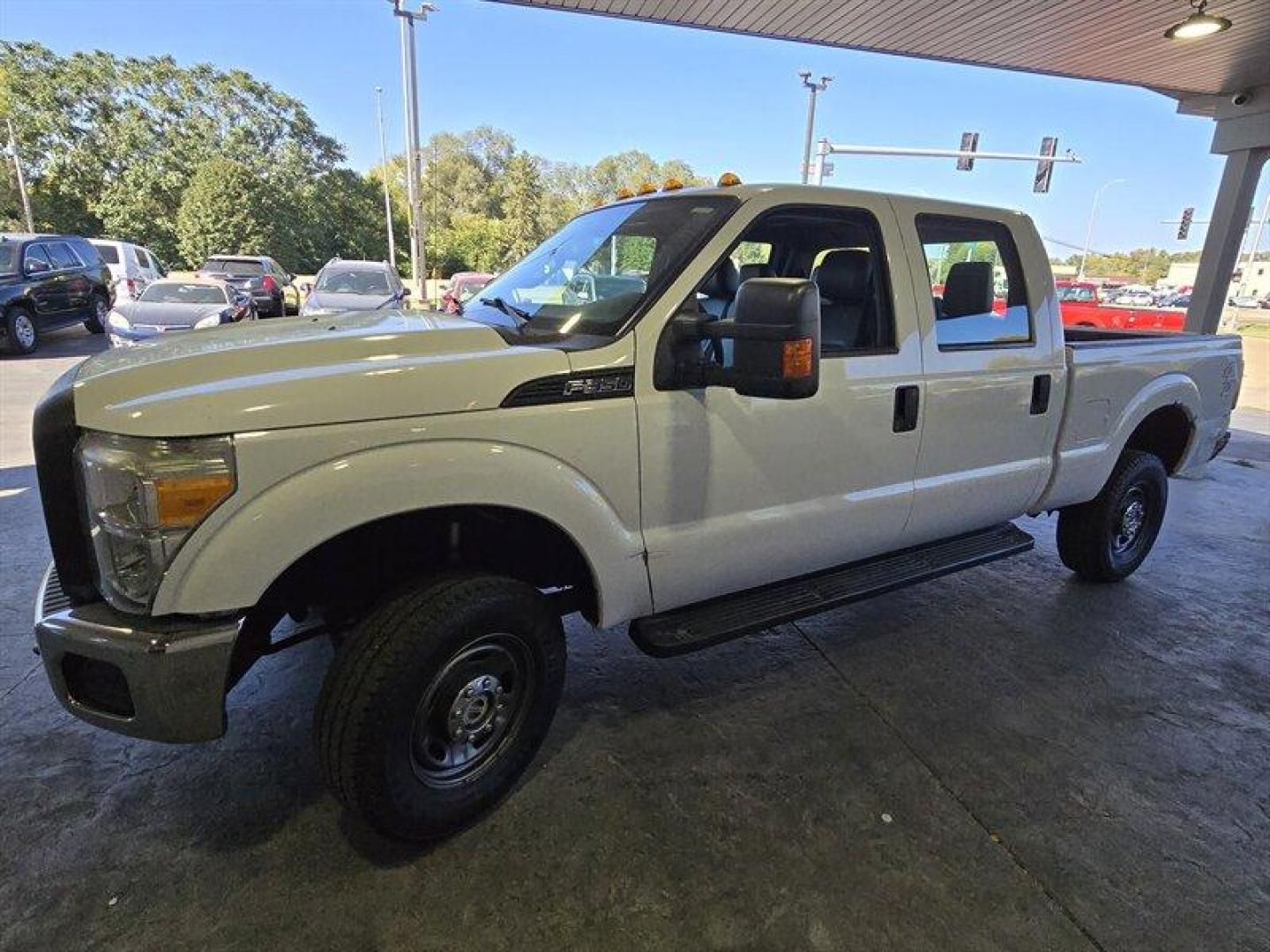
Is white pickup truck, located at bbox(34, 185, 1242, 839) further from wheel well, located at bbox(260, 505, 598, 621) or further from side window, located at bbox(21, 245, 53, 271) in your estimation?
side window, located at bbox(21, 245, 53, 271)

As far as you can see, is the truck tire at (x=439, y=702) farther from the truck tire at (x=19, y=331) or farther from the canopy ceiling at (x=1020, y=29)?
the truck tire at (x=19, y=331)

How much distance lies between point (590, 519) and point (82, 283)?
15.2 metres

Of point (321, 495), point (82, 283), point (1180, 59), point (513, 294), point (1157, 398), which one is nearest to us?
point (321, 495)

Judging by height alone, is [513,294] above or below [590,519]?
above

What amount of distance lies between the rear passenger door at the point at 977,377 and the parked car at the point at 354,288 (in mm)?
9674

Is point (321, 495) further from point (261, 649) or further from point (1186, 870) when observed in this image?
point (1186, 870)

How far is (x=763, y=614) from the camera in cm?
268

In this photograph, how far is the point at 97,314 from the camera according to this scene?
45.4 ft

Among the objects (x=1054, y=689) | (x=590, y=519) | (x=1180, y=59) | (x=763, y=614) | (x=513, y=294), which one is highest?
(x=1180, y=59)

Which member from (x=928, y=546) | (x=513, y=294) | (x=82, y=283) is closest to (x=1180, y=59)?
(x=928, y=546)

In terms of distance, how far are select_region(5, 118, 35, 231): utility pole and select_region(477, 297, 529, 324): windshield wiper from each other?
3819 centimetres

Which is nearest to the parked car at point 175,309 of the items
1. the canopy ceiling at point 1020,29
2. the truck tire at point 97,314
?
the truck tire at point 97,314

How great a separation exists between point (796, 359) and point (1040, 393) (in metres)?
2.03

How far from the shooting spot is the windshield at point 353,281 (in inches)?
472
